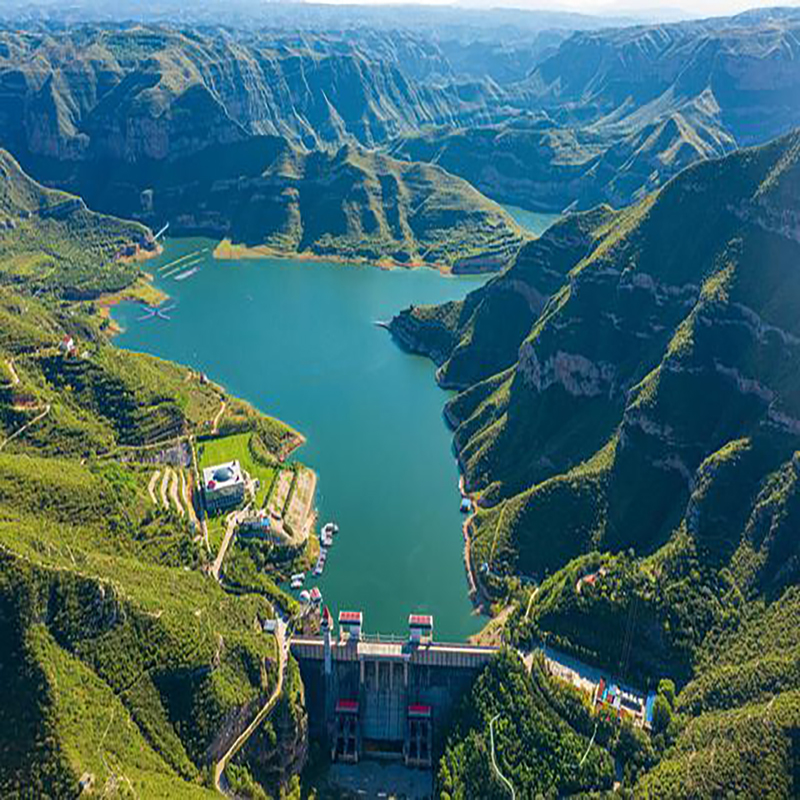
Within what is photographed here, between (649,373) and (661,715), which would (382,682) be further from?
(649,373)

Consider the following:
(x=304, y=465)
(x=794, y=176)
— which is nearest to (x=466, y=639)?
(x=304, y=465)

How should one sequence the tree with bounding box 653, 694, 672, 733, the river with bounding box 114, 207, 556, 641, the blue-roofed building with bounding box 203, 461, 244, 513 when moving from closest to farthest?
1. the tree with bounding box 653, 694, 672, 733
2. the river with bounding box 114, 207, 556, 641
3. the blue-roofed building with bounding box 203, 461, 244, 513

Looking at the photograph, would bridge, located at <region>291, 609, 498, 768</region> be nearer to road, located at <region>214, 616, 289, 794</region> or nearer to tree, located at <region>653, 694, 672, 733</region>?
road, located at <region>214, 616, 289, 794</region>

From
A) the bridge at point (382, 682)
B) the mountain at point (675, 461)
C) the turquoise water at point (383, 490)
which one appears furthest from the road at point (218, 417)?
the bridge at point (382, 682)

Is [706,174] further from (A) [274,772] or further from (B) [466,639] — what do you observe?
(A) [274,772]

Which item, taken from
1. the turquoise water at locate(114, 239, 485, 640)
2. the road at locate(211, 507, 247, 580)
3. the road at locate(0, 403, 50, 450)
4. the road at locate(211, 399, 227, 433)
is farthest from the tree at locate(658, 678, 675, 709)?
the road at locate(0, 403, 50, 450)
